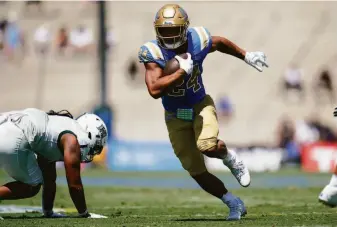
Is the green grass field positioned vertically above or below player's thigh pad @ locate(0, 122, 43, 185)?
below

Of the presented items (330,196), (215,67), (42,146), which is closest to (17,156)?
(42,146)

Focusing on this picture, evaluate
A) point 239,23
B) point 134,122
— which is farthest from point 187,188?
point 239,23

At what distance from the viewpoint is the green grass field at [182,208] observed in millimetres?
7594

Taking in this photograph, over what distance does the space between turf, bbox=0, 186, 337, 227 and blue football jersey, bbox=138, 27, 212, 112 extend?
1044 mm

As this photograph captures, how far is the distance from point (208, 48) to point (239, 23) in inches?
815

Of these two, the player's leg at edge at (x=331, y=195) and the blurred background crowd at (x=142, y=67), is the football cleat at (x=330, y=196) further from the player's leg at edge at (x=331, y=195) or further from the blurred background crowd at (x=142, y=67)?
the blurred background crowd at (x=142, y=67)

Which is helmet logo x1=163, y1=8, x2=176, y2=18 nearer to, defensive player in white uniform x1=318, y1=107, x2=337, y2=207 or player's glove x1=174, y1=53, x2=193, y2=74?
player's glove x1=174, y1=53, x2=193, y2=74

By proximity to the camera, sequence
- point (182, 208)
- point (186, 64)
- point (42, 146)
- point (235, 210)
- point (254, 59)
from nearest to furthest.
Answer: point (186, 64) < point (42, 146) < point (235, 210) < point (254, 59) < point (182, 208)

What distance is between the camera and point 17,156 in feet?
25.4

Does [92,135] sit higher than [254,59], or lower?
lower

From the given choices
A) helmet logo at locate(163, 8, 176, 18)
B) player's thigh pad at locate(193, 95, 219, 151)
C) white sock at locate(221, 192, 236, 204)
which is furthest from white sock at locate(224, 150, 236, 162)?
helmet logo at locate(163, 8, 176, 18)

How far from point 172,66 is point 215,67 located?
67.3 feet

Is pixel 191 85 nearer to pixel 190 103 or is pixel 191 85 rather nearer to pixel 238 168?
pixel 190 103

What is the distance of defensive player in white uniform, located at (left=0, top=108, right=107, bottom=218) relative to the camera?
778 cm
